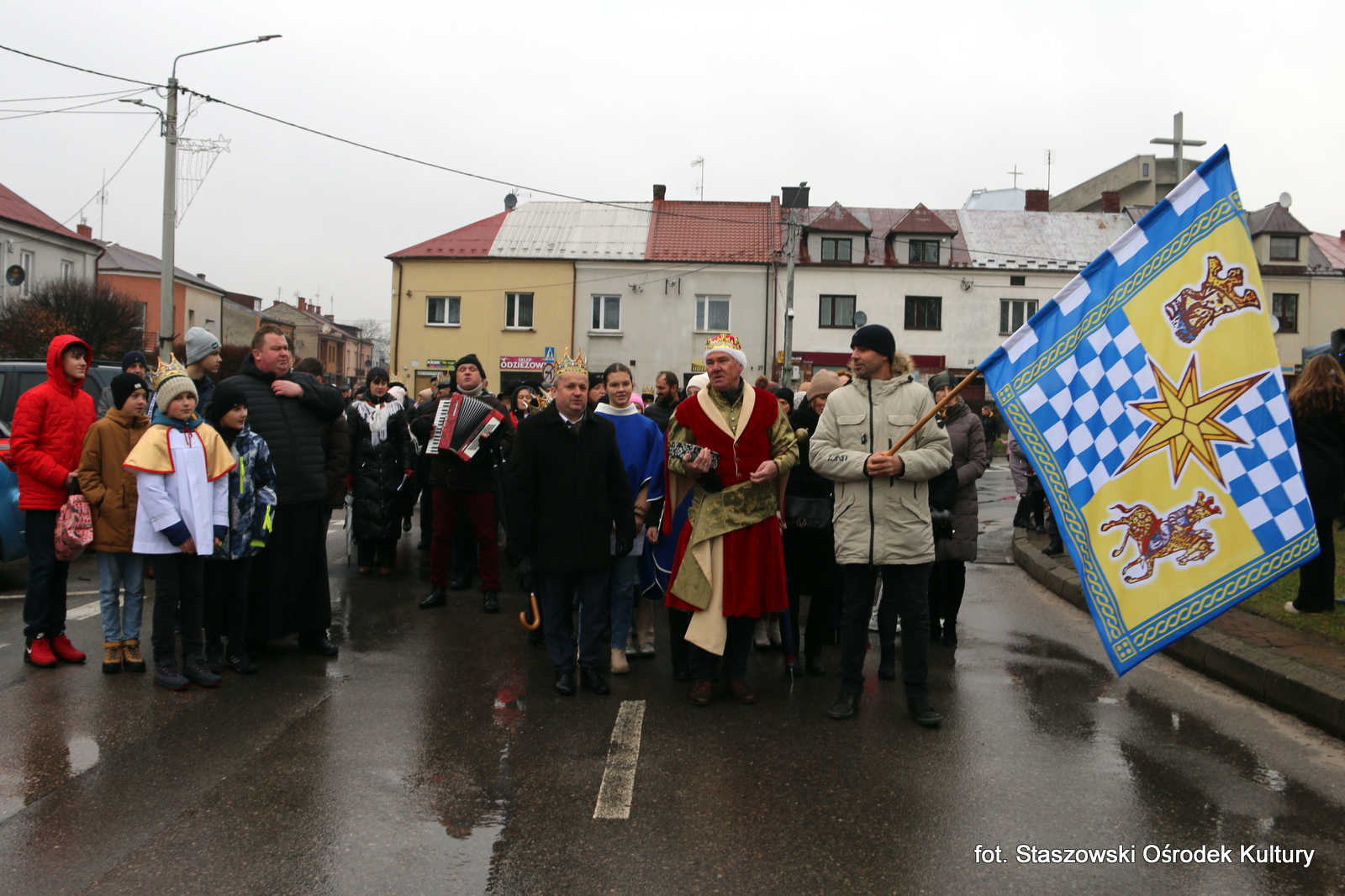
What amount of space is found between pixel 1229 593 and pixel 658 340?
3739 centimetres

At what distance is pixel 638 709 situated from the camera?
18.7 feet

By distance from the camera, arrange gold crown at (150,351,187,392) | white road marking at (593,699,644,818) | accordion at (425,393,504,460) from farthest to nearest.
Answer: accordion at (425,393,504,460) → gold crown at (150,351,187,392) → white road marking at (593,699,644,818)

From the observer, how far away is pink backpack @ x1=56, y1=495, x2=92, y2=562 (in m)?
6.11

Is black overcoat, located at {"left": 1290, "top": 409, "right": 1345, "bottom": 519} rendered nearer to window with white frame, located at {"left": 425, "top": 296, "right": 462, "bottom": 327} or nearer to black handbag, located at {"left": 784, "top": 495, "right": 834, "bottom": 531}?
black handbag, located at {"left": 784, "top": 495, "right": 834, "bottom": 531}

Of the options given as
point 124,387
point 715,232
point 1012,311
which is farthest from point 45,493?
point 1012,311

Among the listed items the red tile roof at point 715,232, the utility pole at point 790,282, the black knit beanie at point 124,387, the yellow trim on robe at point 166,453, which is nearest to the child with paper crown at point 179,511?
the yellow trim on robe at point 166,453

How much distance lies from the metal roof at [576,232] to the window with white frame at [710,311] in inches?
122

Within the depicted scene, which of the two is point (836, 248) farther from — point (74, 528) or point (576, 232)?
point (74, 528)

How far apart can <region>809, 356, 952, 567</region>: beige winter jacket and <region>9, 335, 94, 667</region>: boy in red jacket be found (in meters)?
4.74

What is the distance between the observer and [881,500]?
5520 mm

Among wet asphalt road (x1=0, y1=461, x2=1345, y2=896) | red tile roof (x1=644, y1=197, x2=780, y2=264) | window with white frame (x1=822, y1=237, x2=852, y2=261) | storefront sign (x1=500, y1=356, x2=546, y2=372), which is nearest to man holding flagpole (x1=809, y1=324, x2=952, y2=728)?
wet asphalt road (x1=0, y1=461, x2=1345, y2=896)

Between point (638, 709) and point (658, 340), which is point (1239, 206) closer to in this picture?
point (638, 709)

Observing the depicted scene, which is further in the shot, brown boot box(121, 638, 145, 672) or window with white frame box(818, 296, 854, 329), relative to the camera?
window with white frame box(818, 296, 854, 329)

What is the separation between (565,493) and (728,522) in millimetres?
1012
